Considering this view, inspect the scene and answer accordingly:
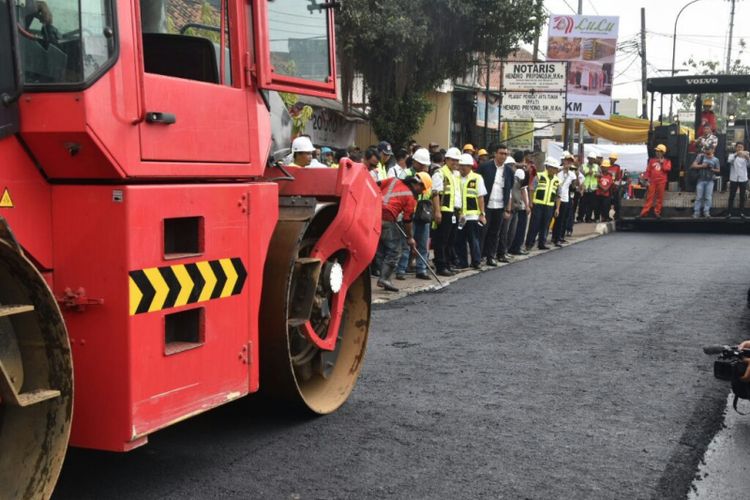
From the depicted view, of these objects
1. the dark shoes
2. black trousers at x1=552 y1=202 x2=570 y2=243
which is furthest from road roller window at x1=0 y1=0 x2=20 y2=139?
black trousers at x1=552 y1=202 x2=570 y2=243

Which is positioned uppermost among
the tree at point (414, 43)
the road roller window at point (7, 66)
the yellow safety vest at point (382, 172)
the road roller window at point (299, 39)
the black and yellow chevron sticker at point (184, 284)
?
the tree at point (414, 43)

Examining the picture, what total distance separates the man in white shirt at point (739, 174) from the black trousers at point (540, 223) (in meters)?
4.82

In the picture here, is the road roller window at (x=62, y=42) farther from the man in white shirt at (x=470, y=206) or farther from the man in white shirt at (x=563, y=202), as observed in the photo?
the man in white shirt at (x=563, y=202)

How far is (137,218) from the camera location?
3.88 m

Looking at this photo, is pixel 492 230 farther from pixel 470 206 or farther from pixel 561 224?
pixel 561 224

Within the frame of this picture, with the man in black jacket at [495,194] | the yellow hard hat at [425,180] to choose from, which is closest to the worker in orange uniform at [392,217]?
the yellow hard hat at [425,180]

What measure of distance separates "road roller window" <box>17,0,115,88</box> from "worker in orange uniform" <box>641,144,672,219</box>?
60.8ft

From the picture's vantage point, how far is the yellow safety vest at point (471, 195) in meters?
13.8

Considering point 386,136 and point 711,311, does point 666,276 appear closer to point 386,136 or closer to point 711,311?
point 711,311

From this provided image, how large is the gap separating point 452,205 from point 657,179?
9250 millimetres

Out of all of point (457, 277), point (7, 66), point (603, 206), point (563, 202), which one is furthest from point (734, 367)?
point (603, 206)

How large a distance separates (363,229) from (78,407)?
2.43 meters

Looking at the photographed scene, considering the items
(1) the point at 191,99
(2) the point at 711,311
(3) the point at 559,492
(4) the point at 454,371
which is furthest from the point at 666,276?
(1) the point at 191,99

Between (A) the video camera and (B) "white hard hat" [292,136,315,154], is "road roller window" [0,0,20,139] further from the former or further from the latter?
(B) "white hard hat" [292,136,315,154]
